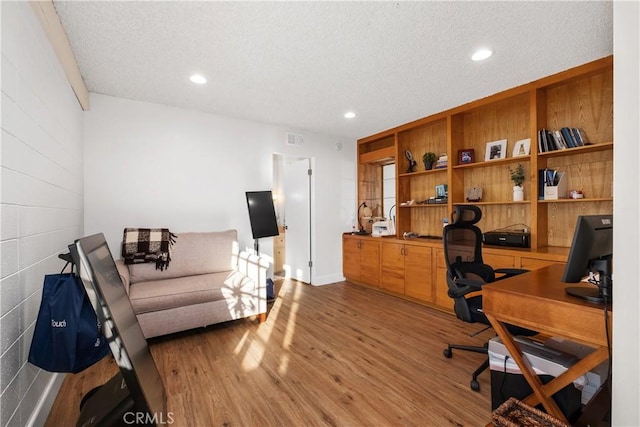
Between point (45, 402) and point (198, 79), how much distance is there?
257cm

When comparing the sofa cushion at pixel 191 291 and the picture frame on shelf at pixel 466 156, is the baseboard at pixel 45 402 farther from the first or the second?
the picture frame on shelf at pixel 466 156

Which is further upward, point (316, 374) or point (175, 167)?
point (175, 167)

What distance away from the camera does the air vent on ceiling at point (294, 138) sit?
4199mm

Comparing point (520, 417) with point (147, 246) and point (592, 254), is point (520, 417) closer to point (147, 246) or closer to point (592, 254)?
point (592, 254)

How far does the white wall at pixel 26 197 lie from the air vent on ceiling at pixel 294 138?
2600 millimetres

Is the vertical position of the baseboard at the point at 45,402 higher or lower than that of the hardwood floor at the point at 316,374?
higher

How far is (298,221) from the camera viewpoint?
15.6ft

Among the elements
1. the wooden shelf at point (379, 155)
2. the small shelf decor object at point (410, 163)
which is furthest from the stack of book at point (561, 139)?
the wooden shelf at point (379, 155)

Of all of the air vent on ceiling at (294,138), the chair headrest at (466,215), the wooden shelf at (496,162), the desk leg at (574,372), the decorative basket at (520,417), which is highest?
the air vent on ceiling at (294,138)

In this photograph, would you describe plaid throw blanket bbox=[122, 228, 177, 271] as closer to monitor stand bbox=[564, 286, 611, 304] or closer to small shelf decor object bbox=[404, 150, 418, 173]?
monitor stand bbox=[564, 286, 611, 304]

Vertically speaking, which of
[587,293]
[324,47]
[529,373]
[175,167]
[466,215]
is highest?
[324,47]

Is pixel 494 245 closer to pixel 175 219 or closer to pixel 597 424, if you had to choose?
pixel 597 424

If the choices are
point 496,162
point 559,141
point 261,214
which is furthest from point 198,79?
point 559,141

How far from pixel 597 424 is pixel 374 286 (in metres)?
3.00
